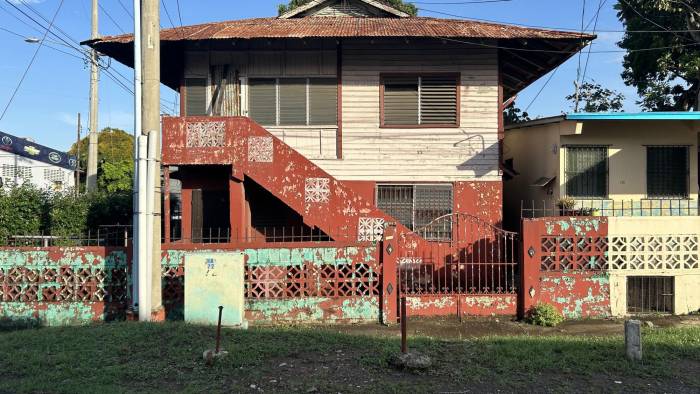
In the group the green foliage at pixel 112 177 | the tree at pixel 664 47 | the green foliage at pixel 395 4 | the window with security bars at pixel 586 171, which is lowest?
the window with security bars at pixel 586 171

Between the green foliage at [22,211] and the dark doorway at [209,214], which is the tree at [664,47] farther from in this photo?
the green foliage at [22,211]

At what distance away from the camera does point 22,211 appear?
508 inches

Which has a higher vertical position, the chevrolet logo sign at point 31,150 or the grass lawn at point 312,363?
the chevrolet logo sign at point 31,150

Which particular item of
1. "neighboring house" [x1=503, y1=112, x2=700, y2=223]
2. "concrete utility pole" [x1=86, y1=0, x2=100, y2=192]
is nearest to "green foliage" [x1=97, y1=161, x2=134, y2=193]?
A: "concrete utility pole" [x1=86, y1=0, x2=100, y2=192]

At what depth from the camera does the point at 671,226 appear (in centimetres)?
931

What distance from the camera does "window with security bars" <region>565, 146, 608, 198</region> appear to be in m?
12.1

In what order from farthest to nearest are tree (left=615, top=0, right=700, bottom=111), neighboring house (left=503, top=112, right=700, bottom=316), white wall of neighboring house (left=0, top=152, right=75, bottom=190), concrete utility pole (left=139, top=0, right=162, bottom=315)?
white wall of neighboring house (left=0, top=152, right=75, bottom=190) → tree (left=615, top=0, right=700, bottom=111) → neighboring house (left=503, top=112, right=700, bottom=316) → concrete utility pole (left=139, top=0, right=162, bottom=315)

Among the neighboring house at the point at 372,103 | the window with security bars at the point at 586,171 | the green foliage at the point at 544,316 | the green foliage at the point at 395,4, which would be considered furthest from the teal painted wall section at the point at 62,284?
the green foliage at the point at 395,4

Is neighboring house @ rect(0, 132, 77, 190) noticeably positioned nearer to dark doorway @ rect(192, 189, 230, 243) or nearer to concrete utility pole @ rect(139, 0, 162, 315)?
dark doorway @ rect(192, 189, 230, 243)

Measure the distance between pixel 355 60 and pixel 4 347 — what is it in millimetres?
9087

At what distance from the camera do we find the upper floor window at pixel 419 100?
491 inches

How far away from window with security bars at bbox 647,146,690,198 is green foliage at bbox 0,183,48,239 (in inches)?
588

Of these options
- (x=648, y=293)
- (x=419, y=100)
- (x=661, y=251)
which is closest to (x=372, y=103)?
(x=419, y=100)

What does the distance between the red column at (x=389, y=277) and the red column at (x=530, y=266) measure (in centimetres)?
223
